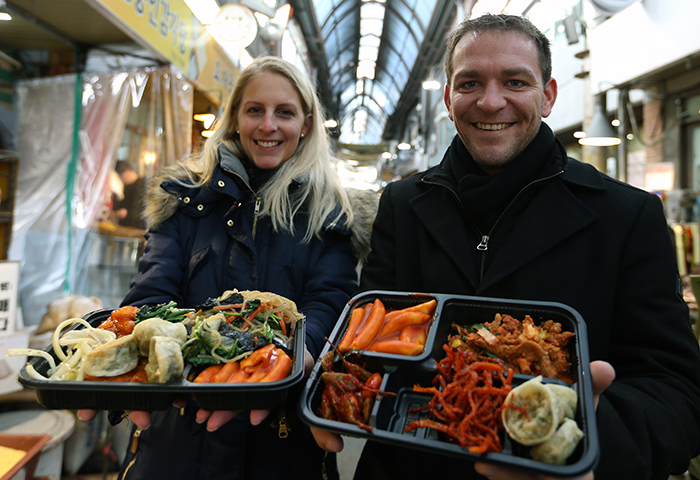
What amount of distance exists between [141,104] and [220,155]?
346 cm

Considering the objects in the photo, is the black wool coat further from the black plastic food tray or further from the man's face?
the black plastic food tray

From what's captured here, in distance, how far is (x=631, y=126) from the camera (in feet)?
33.4

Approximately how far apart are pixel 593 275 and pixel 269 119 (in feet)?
5.92

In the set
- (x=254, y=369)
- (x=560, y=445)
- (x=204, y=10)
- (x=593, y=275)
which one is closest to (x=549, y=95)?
(x=593, y=275)

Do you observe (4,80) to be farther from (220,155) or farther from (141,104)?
(220,155)

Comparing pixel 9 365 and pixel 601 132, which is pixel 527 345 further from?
pixel 601 132

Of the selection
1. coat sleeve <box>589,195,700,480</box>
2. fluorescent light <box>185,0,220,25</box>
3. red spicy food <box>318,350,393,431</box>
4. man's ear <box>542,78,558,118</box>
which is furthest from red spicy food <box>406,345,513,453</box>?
fluorescent light <box>185,0,220,25</box>

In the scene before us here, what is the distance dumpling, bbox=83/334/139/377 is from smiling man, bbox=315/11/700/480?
3.45 feet

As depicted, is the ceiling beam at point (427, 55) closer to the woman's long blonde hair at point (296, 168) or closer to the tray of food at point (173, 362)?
the woman's long blonde hair at point (296, 168)

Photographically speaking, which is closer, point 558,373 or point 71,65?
point 558,373

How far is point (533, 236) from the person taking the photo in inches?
71.1

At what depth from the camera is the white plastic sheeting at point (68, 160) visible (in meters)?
4.54

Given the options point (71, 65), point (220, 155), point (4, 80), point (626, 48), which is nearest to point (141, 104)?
point (71, 65)

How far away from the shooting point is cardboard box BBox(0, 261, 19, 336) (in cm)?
331
